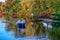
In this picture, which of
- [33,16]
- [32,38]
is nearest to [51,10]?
[33,16]

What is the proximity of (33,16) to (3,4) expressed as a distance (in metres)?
1.85

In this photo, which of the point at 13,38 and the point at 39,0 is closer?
the point at 13,38

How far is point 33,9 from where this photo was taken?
733 cm

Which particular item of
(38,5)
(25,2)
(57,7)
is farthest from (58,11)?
(25,2)

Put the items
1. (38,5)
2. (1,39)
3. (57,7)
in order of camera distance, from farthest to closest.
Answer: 1. (38,5)
2. (57,7)
3. (1,39)

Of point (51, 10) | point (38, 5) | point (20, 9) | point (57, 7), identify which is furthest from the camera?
point (20, 9)

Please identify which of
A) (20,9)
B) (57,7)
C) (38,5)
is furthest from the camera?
(20,9)

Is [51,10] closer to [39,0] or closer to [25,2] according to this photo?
[39,0]

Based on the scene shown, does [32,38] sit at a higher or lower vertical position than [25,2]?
lower

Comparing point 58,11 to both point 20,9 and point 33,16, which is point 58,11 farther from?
point 20,9

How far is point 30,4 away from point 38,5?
34 centimetres

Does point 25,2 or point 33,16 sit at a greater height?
point 25,2

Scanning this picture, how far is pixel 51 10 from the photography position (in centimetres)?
669

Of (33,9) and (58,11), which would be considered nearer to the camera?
(58,11)
